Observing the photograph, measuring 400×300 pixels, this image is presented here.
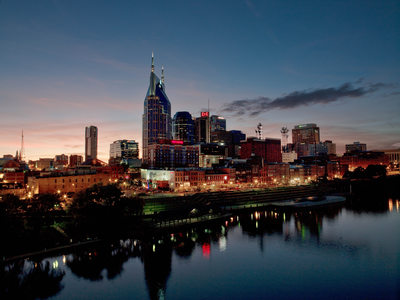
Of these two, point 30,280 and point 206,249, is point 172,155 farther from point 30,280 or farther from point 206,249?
point 30,280

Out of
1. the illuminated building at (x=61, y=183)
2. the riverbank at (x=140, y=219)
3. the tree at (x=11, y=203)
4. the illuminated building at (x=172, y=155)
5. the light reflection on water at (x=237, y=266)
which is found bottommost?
the light reflection on water at (x=237, y=266)

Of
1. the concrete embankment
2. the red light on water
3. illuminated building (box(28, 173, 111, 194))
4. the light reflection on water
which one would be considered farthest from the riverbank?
illuminated building (box(28, 173, 111, 194))

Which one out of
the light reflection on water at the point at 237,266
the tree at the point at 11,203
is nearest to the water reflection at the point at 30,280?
the light reflection on water at the point at 237,266

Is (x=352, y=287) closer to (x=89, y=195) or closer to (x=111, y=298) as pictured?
→ (x=111, y=298)

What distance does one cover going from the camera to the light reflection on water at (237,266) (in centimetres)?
3628

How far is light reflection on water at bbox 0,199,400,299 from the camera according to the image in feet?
119

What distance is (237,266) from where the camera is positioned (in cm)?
4475

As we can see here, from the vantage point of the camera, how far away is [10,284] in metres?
36.2

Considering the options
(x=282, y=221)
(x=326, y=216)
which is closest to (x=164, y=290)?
(x=282, y=221)

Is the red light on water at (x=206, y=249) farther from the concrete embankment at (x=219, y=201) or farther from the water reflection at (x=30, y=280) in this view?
the water reflection at (x=30, y=280)

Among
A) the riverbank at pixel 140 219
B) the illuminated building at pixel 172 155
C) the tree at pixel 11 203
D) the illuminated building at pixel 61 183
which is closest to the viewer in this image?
the riverbank at pixel 140 219

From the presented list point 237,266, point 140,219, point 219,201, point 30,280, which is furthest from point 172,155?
point 30,280

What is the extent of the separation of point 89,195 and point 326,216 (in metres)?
61.5

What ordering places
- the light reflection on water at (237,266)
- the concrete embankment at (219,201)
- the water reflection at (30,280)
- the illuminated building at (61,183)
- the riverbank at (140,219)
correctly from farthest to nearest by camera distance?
the illuminated building at (61,183)
the concrete embankment at (219,201)
the riverbank at (140,219)
the light reflection on water at (237,266)
the water reflection at (30,280)
